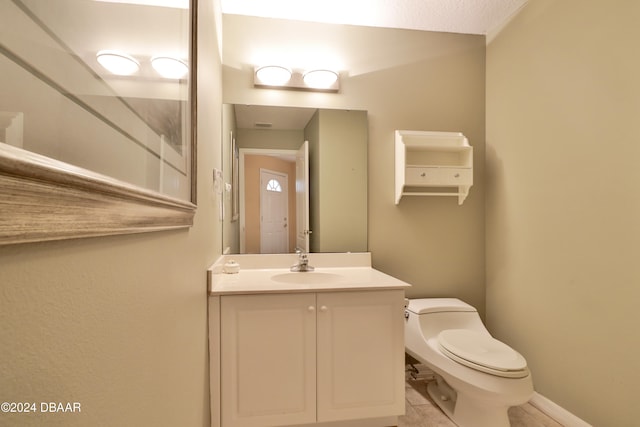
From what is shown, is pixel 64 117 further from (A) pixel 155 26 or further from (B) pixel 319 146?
(B) pixel 319 146

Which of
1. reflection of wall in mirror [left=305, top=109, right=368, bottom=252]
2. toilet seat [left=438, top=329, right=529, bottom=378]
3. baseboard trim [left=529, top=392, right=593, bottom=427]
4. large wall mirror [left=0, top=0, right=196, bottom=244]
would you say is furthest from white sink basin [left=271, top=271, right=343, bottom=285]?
baseboard trim [left=529, top=392, right=593, bottom=427]

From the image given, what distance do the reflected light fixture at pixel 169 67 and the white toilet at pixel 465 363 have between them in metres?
1.76

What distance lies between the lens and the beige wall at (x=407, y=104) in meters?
2.09

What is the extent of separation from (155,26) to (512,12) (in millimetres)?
2394

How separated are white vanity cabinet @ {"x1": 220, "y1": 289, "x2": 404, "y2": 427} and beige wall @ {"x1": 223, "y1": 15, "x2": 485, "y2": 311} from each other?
0.68 m

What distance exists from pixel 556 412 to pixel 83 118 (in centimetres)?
244

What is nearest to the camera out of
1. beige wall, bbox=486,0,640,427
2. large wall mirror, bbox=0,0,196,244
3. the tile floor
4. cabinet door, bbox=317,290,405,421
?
large wall mirror, bbox=0,0,196,244

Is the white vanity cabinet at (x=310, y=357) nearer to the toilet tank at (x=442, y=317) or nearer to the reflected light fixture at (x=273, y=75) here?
the toilet tank at (x=442, y=317)

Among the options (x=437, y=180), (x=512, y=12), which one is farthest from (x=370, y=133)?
(x=512, y=12)

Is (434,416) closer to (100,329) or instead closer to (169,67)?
(100,329)

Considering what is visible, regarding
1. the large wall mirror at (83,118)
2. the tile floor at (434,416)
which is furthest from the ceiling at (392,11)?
the tile floor at (434,416)

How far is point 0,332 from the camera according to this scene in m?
0.25

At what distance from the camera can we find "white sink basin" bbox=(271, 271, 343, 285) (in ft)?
6.03

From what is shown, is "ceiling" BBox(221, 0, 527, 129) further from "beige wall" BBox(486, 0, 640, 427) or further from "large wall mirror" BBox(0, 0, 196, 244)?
"large wall mirror" BBox(0, 0, 196, 244)
